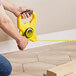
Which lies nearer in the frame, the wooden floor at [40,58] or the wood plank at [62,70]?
the wood plank at [62,70]

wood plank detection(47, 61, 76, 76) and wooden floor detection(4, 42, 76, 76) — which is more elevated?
wood plank detection(47, 61, 76, 76)

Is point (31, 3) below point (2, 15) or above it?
below

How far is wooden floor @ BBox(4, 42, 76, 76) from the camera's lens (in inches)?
55.1

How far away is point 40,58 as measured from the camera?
1.59m

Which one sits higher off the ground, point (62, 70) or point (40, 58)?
point (62, 70)

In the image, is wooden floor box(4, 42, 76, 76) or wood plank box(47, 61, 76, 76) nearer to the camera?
wood plank box(47, 61, 76, 76)

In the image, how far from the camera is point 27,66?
4.81 ft

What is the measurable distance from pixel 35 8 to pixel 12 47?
1.32ft

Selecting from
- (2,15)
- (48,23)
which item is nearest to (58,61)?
(48,23)

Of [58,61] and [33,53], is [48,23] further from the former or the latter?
[58,61]

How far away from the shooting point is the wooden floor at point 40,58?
4.59 ft

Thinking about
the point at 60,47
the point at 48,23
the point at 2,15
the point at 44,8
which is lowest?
the point at 60,47

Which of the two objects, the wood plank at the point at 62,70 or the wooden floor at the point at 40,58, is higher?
the wood plank at the point at 62,70

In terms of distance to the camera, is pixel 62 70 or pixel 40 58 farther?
pixel 40 58
